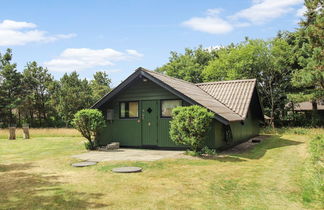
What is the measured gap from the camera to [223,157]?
34.3 feet

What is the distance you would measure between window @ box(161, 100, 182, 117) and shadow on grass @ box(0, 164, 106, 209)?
21.9 feet

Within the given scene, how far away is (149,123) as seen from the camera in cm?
1338

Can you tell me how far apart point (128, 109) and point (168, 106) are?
240 centimetres

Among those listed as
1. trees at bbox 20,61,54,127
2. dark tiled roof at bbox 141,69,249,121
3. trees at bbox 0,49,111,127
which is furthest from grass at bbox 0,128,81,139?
trees at bbox 20,61,54,127

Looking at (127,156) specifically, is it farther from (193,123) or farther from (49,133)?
(49,133)

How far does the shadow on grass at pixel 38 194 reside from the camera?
5023 millimetres

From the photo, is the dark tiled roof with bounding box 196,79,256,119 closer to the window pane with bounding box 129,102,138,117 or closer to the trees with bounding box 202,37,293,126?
the window pane with bounding box 129,102,138,117

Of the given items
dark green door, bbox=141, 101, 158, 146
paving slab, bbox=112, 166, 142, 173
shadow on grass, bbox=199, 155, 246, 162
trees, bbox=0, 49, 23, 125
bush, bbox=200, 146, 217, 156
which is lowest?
shadow on grass, bbox=199, 155, 246, 162

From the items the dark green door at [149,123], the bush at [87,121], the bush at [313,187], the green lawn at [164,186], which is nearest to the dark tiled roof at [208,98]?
the dark green door at [149,123]

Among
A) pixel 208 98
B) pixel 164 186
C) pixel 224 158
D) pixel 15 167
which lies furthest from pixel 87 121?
pixel 164 186

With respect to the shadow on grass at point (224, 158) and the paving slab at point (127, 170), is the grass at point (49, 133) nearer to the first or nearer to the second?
the shadow on grass at point (224, 158)

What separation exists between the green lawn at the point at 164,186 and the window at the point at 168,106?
3721 millimetres

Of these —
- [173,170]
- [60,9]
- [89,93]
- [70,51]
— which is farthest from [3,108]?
[173,170]

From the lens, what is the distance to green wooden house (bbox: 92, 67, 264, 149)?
40.7 ft
